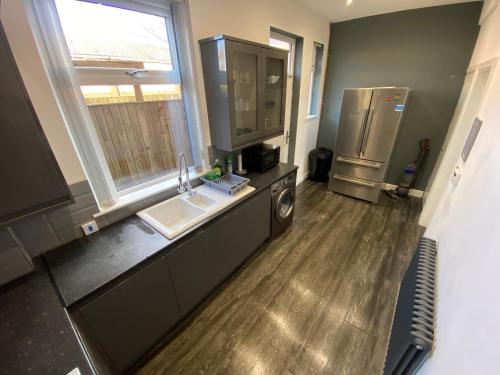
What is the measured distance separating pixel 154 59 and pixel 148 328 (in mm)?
1934

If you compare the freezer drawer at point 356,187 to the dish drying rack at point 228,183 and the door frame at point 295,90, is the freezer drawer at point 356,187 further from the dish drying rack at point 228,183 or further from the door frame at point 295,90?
the dish drying rack at point 228,183

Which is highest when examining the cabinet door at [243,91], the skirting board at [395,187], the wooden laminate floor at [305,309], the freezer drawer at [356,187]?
the cabinet door at [243,91]

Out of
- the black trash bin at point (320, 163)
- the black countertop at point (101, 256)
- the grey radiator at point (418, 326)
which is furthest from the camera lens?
the black trash bin at point (320, 163)

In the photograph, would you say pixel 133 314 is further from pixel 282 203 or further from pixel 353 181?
pixel 353 181

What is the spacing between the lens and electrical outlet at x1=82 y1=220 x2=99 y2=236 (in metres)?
1.33

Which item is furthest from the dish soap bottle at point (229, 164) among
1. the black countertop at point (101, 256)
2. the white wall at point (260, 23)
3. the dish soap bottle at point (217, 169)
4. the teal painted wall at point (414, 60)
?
the teal painted wall at point (414, 60)

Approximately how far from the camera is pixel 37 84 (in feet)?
3.43

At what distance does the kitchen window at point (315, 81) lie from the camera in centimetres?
344

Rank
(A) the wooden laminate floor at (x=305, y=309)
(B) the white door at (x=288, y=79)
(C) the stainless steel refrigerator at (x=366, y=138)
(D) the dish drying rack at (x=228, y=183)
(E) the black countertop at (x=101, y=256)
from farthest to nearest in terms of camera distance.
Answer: (C) the stainless steel refrigerator at (x=366, y=138), (B) the white door at (x=288, y=79), (D) the dish drying rack at (x=228, y=183), (A) the wooden laminate floor at (x=305, y=309), (E) the black countertop at (x=101, y=256)

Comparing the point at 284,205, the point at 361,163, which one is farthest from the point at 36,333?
the point at 361,163

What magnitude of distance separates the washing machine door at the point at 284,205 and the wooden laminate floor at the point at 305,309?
296 mm

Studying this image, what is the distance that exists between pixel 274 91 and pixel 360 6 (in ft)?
5.85

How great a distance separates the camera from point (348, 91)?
117 inches

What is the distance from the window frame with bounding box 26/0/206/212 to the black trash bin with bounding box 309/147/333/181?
2629mm
